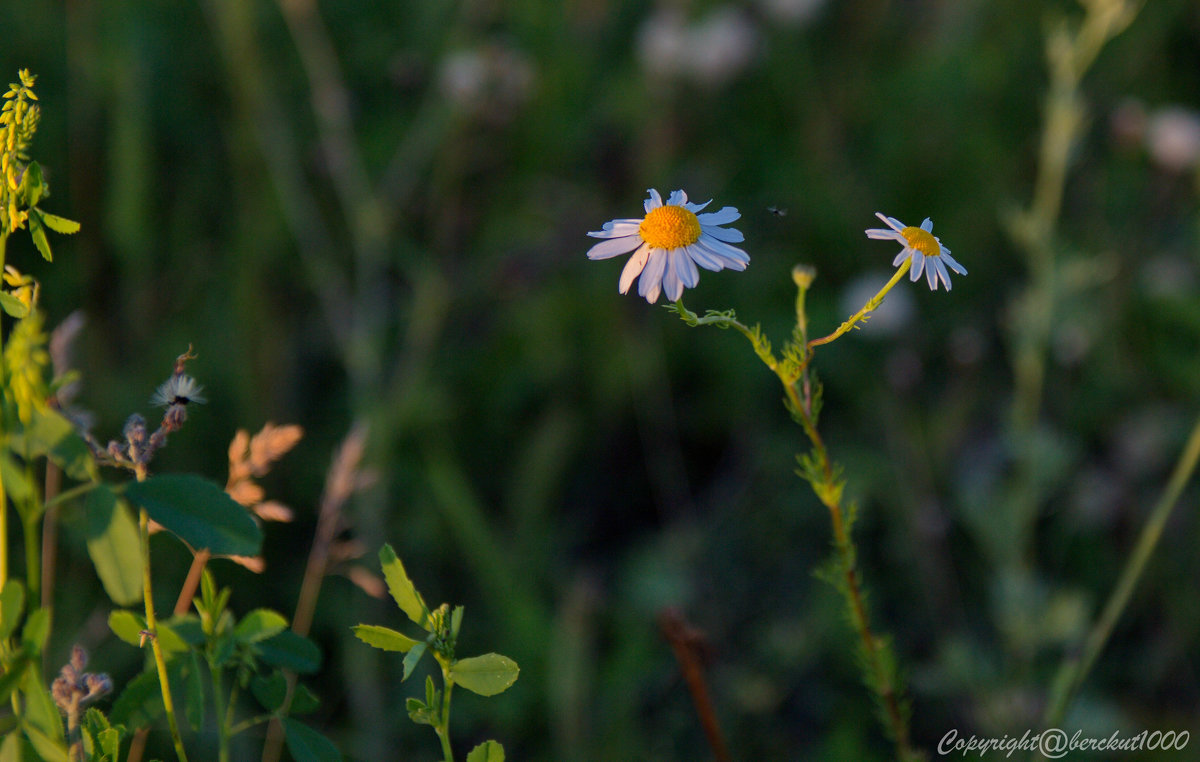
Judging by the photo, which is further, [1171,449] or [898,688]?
[1171,449]

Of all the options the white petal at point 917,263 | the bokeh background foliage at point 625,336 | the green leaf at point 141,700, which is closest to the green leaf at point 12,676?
the green leaf at point 141,700

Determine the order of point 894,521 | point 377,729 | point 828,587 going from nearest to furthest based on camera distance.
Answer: point 377,729
point 828,587
point 894,521

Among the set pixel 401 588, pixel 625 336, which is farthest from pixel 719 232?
pixel 625 336

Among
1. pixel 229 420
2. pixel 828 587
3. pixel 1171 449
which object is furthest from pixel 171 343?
pixel 1171 449

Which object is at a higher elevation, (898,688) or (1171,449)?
(1171,449)

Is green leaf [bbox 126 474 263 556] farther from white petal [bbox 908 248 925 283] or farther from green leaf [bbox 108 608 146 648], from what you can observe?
white petal [bbox 908 248 925 283]

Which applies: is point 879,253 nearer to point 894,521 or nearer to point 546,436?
point 894,521

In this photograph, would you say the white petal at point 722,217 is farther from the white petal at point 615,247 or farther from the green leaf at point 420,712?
the green leaf at point 420,712
